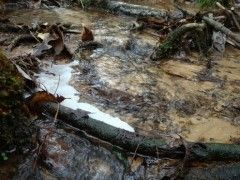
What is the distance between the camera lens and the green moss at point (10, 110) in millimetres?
3023

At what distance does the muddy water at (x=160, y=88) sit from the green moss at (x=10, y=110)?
3.73 feet

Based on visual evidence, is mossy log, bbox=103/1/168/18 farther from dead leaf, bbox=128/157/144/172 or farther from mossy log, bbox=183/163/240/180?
mossy log, bbox=183/163/240/180

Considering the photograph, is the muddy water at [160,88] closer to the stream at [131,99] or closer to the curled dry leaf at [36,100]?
the stream at [131,99]

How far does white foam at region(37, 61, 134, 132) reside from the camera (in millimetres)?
3909

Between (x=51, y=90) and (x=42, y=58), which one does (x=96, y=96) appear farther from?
(x=42, y=58)

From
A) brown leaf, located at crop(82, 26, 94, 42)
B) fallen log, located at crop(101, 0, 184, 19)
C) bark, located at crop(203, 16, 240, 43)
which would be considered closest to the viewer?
brown leaf, located at crop(82, 26, 94, 42)

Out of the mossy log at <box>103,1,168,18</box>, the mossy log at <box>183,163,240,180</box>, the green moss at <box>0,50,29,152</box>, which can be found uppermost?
the green moss at <box>0,50,29,152</box>

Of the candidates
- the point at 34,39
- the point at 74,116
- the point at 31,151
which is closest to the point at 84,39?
the point at 34,39

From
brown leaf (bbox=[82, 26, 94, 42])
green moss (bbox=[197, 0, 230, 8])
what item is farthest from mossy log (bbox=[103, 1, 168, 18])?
brown leaf (bbox=[82, 26, 94, 42])

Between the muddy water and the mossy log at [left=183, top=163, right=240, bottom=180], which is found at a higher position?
the mossy log at [left=183, top=163, right=240, bottom=180]

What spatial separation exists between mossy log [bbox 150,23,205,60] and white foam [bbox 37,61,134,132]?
4.50ft

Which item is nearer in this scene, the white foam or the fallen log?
the white foam

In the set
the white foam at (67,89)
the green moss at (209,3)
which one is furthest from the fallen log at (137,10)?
the white foam at (67,89)

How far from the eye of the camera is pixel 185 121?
411 centimetres
